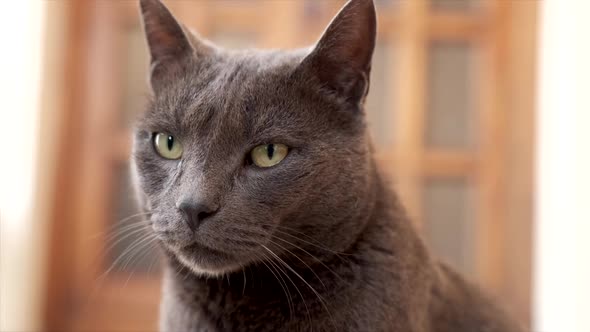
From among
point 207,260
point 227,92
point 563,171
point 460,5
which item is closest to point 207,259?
point 207,260

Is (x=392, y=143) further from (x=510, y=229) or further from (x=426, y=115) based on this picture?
(x=510, y=229)

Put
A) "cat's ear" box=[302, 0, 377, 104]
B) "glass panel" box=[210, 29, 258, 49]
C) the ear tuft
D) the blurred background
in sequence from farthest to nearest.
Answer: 1. "glass panel" box=[210, 29, 258, 49]
2. the blurred background
3. the ear tuft
4. "cat's ear" box=[302, 0, 377, 104]

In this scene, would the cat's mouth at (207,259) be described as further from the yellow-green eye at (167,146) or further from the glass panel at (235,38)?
the glass panel at (235,38)

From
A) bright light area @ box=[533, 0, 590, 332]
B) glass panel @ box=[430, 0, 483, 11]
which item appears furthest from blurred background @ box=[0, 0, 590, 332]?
bright light area @ box=[533, 0, 590, 332]

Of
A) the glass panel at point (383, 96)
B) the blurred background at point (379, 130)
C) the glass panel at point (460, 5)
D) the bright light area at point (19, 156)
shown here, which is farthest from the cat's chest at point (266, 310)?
the glass panel at point (460, 5)

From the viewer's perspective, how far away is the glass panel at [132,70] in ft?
9.56

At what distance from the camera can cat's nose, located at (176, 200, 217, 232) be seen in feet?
3.38

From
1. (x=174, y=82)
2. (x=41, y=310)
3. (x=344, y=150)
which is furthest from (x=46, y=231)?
(x=344, y=150)

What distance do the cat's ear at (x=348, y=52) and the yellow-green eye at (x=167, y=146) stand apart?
0.83 ft

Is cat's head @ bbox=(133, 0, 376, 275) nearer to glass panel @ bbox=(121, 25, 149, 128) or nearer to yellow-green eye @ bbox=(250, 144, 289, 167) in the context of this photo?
yellow-green eye @ bbox=(250, 144, 289, 167)

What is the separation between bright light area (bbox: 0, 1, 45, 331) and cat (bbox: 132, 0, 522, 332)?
27.4 inches

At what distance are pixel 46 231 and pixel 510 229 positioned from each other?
182 centimetres

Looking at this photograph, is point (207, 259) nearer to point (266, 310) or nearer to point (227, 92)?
point (266, 310)

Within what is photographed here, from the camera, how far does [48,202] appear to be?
275 centimetres
